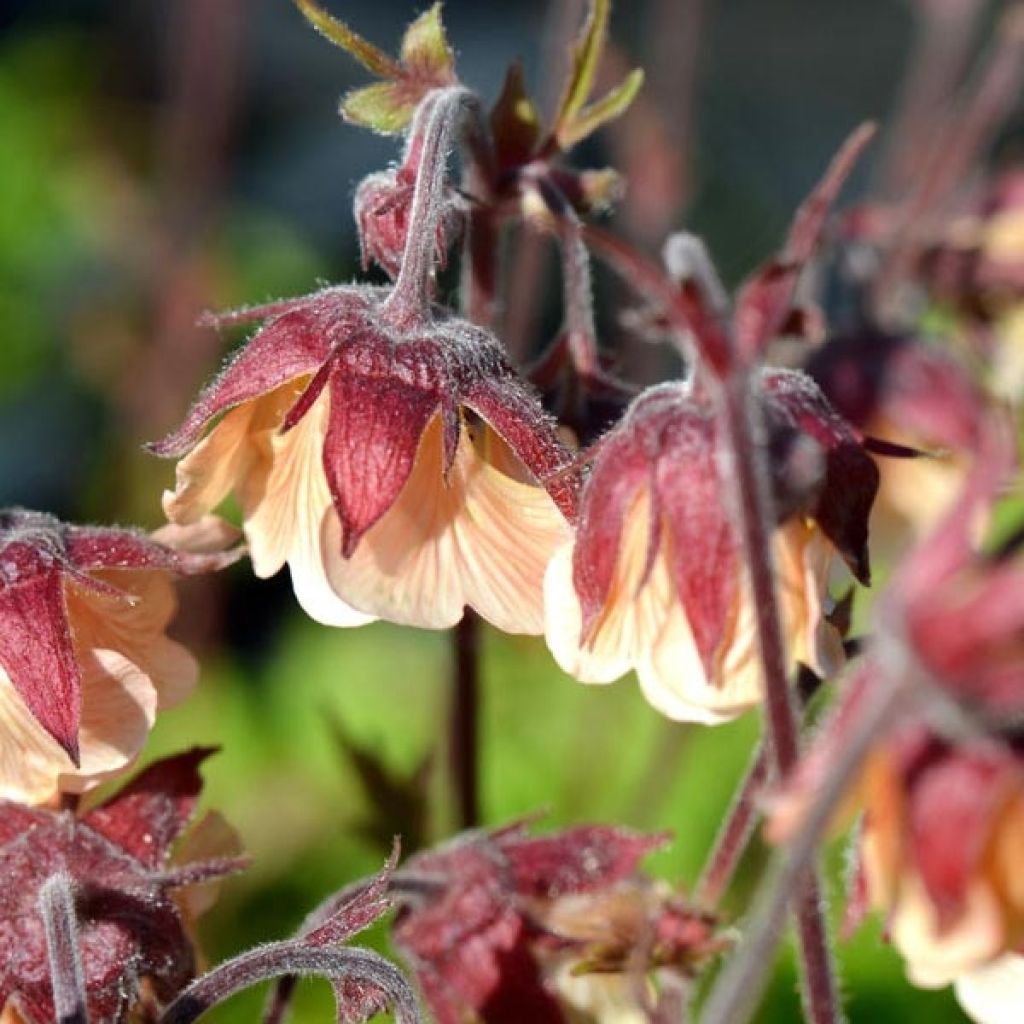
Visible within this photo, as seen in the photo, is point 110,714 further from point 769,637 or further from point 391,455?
point 769,637

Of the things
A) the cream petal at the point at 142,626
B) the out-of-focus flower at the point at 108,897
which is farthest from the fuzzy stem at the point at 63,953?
the cream petal at the point at 142,626

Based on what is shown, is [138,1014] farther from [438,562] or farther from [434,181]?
[434,181]

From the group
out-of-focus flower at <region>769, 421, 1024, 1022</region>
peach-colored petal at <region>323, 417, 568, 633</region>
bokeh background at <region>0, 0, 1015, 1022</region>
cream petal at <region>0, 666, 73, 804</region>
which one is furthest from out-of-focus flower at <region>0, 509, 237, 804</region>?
out-of-focus flower at <region>769, 421, 1024, 1022</region>

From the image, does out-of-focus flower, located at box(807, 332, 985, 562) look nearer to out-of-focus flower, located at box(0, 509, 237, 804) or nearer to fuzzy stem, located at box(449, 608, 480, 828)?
fuzzy stem, located at box(449, 608, 480, 828)

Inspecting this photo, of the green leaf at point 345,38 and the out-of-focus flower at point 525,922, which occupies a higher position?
the green leaf at point 345,38

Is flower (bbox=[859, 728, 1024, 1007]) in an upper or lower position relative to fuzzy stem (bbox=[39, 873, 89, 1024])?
upper

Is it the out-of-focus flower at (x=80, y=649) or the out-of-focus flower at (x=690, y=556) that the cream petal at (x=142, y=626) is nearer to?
the out-of-focus flower at (x=80, y=649)
